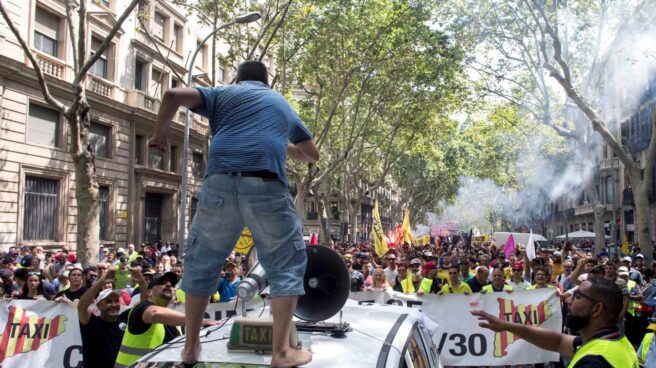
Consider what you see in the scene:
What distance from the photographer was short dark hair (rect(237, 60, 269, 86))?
129 inches

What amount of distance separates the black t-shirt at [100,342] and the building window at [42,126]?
17.7 m

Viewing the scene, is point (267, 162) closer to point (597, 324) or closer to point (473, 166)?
point (597, 324)

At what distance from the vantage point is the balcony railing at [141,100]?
27498 millimetres

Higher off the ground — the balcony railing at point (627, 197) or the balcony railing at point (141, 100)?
the balcony railing at point (141, 100)

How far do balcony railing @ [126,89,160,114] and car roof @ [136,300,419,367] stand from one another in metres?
25.6

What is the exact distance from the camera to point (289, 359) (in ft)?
8.74

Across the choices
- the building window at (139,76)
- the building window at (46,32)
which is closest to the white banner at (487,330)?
the building window at (46,32)

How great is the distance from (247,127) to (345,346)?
110 cm

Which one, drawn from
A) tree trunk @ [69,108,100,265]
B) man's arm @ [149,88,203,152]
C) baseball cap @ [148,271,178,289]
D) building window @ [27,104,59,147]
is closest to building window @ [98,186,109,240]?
building window @ [27,104,59,147]

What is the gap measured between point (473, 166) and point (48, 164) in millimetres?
43149

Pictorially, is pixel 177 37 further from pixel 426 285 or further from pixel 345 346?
pixel 345 346

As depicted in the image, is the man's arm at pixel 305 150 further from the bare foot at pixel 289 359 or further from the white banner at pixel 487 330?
the white banner at pixel 487 330

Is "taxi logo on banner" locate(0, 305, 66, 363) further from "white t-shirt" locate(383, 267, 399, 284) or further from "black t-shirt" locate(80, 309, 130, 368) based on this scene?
"white t-shirt" locate(383, 267, 399, 284)

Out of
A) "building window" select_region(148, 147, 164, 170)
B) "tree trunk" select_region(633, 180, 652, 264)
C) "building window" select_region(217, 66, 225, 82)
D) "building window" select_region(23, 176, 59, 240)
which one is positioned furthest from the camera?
"building window" select_region(217, 66, 225, 82)
